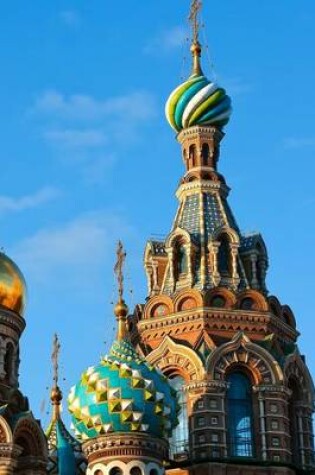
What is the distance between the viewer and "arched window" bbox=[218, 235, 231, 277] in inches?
1050

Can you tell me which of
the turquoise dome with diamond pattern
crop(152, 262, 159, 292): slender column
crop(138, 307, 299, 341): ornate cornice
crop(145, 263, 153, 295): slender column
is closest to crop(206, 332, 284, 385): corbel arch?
crop(138, 307, 299, 341): ornate cornice

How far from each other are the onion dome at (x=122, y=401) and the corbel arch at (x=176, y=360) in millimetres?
1713

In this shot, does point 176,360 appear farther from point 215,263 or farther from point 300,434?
point 300,434

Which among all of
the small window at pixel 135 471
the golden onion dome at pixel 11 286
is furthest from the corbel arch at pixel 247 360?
the golden onion dome at pixel 11 286

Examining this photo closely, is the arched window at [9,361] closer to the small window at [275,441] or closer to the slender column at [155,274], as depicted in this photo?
the slender column at [155,274]

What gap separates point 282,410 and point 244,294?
228 cm

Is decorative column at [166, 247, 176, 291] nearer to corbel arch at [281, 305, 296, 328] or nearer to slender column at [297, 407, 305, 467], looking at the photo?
corbel arch at [281, 305, 296, 328]

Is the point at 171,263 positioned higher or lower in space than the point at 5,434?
higher

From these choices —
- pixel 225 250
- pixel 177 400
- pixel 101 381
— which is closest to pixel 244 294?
pixel 225 250

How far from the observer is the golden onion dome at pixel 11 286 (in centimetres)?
2336

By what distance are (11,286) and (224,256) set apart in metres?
4.94

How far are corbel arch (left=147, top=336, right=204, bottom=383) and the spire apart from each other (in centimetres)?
118

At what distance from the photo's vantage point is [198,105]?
28.3 meters

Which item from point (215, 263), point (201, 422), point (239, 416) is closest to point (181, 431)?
point (201, 422)
